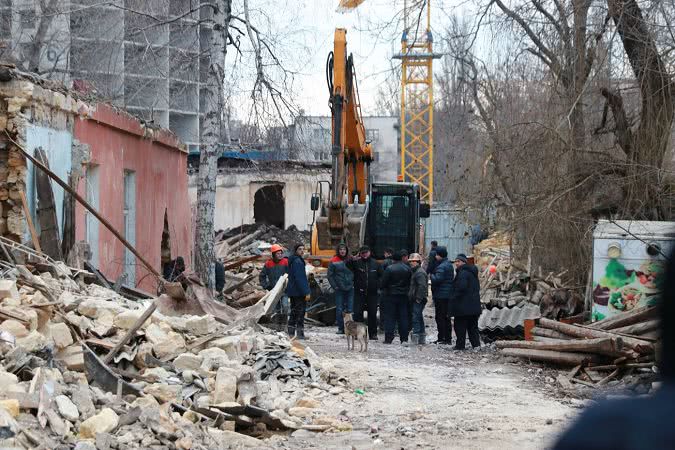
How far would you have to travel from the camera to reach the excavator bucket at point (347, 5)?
57.2 feet

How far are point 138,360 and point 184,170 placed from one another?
15.9m

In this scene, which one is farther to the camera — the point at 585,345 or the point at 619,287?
the point at 619,287

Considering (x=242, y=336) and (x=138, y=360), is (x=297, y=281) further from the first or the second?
(x=138, y=360)

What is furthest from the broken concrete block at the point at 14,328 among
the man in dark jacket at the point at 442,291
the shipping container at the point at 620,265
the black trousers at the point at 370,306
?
the black trousers at the point at 370,306

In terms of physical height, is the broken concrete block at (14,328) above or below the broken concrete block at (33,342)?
above

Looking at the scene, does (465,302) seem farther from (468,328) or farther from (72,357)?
(72,357)

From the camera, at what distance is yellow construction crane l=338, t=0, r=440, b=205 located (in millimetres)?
15484

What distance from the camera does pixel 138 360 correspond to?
32.7 feet

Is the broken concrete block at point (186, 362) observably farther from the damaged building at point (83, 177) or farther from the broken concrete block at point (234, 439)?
the damaged building at point (83, 177)

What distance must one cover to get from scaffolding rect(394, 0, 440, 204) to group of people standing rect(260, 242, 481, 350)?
11.5 feet

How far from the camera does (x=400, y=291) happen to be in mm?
16562

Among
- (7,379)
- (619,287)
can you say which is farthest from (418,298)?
(7,379)

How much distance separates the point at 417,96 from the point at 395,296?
29306mm

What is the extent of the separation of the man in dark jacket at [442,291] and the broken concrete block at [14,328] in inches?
346
